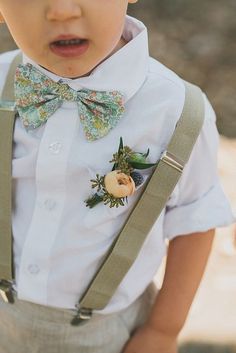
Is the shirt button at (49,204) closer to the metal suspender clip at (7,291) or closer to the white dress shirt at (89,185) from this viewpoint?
the white dress shirt at (89,185)

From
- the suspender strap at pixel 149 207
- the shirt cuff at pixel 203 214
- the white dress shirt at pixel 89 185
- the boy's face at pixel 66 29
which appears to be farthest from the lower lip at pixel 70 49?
the shirt cuff at pixel 203 214

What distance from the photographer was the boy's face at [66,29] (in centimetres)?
99

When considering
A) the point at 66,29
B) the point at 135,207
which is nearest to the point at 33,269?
the point at 135,207

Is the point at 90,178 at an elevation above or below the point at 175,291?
above

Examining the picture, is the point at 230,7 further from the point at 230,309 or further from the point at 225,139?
A: the point at 230,309

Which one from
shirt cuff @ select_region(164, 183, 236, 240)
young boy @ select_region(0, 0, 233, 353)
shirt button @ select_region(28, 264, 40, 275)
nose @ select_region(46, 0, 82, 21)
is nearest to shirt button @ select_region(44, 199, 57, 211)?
young boy @ select_region(0, 0, 233, 353)

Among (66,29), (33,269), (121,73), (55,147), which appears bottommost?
(33,269)

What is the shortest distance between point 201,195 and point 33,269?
1.04 feet

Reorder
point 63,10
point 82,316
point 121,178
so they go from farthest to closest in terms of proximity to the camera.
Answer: point 82,316, point 121,178, point 63,10

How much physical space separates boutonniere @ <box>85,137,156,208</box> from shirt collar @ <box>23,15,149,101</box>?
0.32ft

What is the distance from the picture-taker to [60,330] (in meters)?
1.26

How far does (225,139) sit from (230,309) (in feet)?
3.13

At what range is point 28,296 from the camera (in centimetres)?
120

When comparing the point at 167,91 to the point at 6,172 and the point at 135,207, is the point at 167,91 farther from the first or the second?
the point at 6,172
